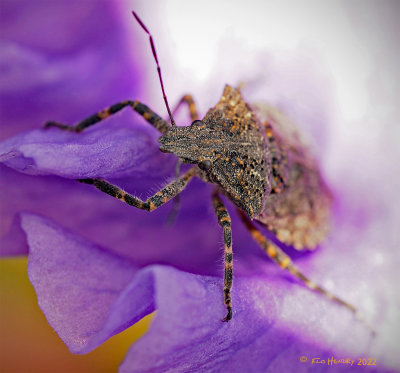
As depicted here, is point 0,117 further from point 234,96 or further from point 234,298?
point 234,298

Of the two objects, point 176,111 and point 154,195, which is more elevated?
point 176,111

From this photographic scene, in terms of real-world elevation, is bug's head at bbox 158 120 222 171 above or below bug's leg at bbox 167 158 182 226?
above

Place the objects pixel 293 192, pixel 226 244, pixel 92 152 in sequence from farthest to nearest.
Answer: pixel 293 192
pixel 226 244
pixel 92 152

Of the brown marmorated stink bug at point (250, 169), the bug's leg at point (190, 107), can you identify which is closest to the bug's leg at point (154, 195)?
the brown marmorated stink bug at point (250, 169)

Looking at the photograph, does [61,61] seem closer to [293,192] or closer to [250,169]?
[250,169]

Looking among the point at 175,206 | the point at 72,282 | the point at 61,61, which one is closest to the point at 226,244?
the point at 175,206

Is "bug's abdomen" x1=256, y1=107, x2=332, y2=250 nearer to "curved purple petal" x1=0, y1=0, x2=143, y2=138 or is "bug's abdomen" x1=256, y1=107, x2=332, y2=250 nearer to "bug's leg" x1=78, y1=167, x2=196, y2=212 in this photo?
"bug's leg" x1=78, y1=167, x2=196, y2=212

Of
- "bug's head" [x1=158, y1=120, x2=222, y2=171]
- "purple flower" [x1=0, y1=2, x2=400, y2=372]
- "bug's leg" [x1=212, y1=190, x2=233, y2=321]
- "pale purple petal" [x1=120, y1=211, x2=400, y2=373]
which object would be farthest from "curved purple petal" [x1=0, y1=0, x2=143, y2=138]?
"pale purple petal" [x1=120, y1=211, x2=400, y2=373]
